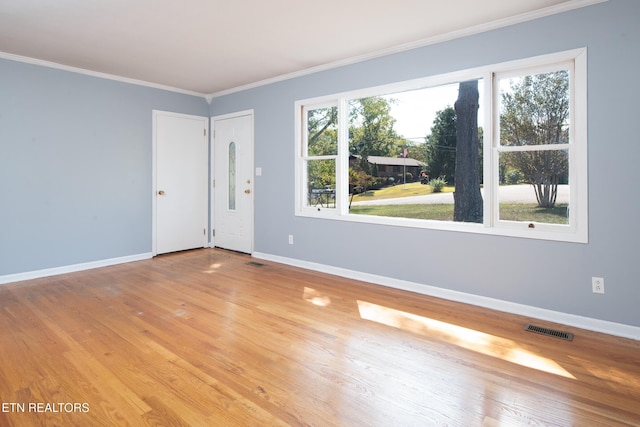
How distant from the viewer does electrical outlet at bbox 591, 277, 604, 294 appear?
2922 millimetres

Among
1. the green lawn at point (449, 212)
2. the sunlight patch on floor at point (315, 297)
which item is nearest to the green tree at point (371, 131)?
the green lawn at point (449, 212)

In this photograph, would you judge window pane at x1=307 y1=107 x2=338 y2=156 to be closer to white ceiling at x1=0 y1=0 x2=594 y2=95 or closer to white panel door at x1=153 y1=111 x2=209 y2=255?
white ceiling at x1=0 y1=0 x2=594 y2=95

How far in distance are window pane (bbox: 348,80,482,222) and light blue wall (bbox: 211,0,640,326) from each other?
24cm

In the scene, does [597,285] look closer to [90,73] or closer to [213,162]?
[213,162]

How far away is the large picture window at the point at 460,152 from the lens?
3137mm

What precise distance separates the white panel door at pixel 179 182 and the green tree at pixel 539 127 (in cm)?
462

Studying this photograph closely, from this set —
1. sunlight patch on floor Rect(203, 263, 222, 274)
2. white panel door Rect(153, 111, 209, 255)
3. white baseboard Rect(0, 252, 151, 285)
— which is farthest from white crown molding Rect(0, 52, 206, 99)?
sunlight patch on floor Rect(203, 263, 222, 274)

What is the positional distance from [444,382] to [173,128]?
5270 mm

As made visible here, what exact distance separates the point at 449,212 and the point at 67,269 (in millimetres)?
4665

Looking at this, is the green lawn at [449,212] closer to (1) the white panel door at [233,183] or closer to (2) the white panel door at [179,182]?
(1) the white panel door at [233,183]

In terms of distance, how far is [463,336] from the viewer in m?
2.83

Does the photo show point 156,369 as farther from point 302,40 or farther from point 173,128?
point 173,128

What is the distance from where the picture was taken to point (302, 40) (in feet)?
12.6

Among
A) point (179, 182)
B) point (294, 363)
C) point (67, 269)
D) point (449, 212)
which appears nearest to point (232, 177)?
point (179, 182)
